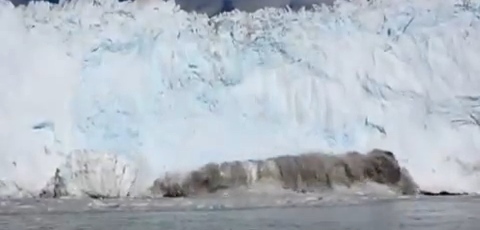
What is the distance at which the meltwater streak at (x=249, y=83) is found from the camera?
17.2ft

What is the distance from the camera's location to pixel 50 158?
5.05 m

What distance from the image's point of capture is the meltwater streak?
5.24 m

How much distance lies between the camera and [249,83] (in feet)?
17.4

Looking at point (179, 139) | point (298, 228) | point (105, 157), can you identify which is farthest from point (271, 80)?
point (298, 228)

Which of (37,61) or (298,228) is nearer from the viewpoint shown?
(298,228)

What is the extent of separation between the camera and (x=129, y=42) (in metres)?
5.30

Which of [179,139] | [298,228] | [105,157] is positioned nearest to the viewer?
[298,228]

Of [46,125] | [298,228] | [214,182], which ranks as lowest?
[298,228]

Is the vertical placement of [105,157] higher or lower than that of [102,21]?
lower

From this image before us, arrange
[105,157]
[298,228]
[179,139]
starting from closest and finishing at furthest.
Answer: [298,228], [105,157], [179,139]

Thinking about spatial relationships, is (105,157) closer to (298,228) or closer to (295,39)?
(295,39)

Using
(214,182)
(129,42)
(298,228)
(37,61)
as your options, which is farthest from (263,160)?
(298,228)

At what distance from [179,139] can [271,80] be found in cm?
70

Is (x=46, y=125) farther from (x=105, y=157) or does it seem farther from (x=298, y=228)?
(x=298, y=228)
